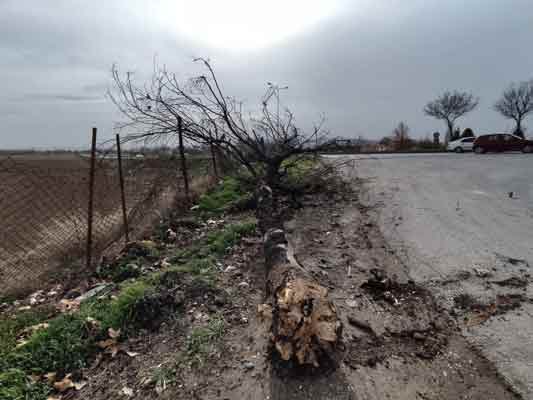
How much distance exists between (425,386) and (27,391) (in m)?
2.30

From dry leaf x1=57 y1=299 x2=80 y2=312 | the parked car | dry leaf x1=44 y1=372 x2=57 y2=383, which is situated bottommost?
Result: dry leaf x1=44 y1=372 x2=57 y2=383

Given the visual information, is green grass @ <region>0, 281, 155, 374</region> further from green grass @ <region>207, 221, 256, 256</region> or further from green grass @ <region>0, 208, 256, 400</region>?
green grass @ <region>207, 221, 256, 256</region>

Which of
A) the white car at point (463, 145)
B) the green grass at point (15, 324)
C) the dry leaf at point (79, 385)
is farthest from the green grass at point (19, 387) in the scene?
the white car at point (463, 145)

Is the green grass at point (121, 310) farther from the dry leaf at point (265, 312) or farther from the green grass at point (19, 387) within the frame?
the dry leaf at point (265, 312)

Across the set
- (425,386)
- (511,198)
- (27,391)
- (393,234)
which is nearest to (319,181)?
(393,234)

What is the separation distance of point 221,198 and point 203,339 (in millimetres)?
3935

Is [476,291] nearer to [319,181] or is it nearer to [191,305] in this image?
[191,305]

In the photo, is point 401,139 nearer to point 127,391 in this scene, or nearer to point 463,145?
point 463,145

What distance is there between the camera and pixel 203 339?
1943 millimetres

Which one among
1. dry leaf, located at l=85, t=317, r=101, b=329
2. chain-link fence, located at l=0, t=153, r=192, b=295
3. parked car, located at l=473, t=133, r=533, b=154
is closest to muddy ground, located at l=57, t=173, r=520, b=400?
dry leaf, located at l=85, t=317, r=101, b=329

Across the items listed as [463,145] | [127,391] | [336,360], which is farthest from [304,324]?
[463,145]

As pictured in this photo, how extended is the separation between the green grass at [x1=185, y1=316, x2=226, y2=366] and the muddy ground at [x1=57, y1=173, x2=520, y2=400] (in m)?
0.04

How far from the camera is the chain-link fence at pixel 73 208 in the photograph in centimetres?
327

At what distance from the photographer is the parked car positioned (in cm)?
1597
